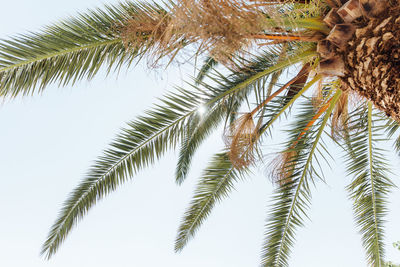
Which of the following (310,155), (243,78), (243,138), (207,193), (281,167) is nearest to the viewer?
(243,78)

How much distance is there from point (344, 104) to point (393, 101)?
168 centimetres

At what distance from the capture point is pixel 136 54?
3.58m

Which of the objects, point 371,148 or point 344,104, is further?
point 371,148

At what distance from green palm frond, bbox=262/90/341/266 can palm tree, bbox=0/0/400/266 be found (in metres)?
0.02

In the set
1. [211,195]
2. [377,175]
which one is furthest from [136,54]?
[377,175]

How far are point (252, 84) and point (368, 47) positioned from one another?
171 cm

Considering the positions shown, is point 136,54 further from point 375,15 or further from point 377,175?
point 377,175

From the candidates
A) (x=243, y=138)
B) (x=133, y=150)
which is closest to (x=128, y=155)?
(x=133, y=150)

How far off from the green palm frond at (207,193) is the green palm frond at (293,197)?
2.92 ft

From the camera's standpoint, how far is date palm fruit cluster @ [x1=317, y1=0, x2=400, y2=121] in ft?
9.70

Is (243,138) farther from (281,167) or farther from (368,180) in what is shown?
(368,180)

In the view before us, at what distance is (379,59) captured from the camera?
3.03 m

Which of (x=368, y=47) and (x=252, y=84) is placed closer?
(x=368, y=47)

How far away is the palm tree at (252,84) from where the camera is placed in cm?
287
